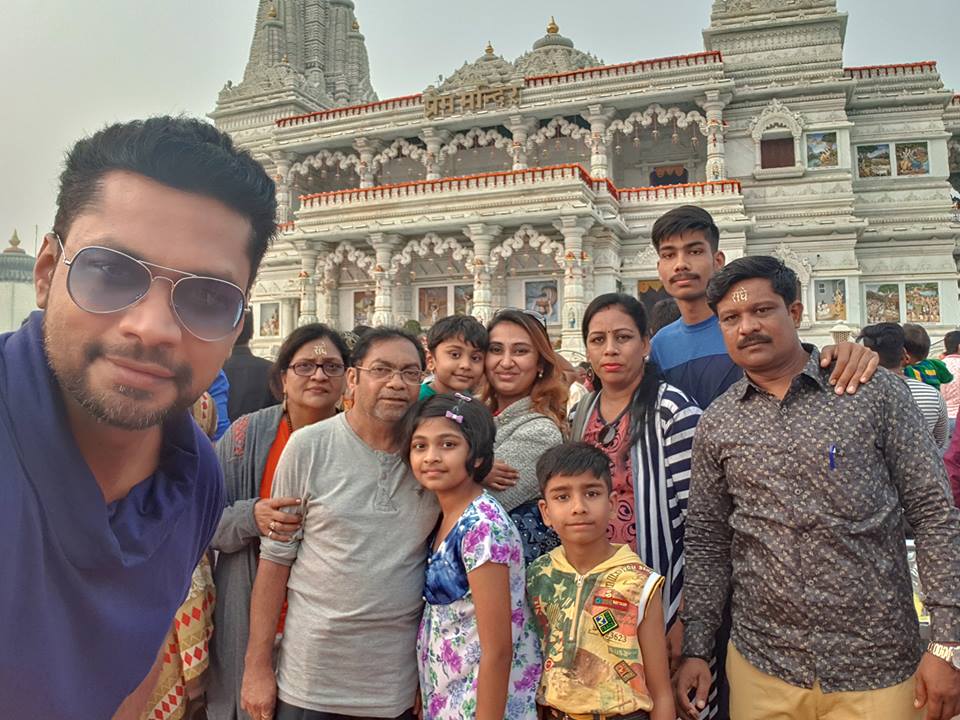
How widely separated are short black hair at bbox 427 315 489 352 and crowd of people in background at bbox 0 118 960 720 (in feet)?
0.14

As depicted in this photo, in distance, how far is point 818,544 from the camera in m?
2.00

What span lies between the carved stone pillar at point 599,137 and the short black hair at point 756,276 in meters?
18.5

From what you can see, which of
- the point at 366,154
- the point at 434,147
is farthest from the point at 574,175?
the point at 366,154

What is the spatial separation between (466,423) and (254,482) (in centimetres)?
108

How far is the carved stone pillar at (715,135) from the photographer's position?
18.7 m

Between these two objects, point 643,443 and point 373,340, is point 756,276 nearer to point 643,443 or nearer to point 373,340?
point 643,443

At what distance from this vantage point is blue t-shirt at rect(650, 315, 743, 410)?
Answer: 2844 mm

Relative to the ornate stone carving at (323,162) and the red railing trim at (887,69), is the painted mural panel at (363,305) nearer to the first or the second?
the ornate stone carving at (323,162)

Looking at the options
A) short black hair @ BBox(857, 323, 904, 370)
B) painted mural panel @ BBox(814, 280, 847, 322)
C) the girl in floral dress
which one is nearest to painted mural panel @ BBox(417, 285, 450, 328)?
painted mural panel @ BBox(814, 280, 847, 322)

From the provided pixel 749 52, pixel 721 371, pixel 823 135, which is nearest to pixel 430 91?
pixel 749 52

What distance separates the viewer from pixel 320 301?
21.3 meters

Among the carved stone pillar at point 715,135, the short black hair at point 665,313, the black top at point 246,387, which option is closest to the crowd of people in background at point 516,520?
the black top at point 246,387

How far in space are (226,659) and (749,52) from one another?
22.6 m

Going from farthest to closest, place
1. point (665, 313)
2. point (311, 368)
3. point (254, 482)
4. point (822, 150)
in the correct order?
point (822, 150)
point (665, 313)
point (311, 368)
point (254, 482)
